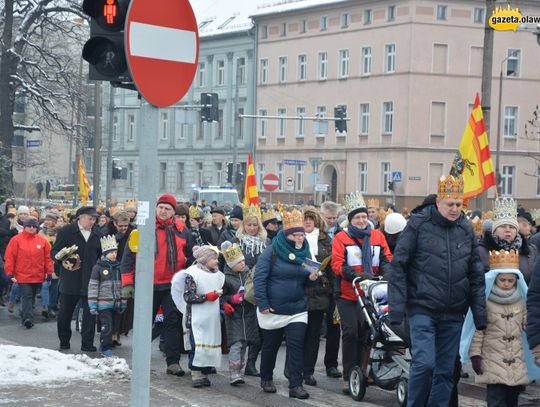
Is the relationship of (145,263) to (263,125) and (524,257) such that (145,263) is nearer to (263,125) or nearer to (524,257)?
(524,257)

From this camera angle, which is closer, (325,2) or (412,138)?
(412,138)

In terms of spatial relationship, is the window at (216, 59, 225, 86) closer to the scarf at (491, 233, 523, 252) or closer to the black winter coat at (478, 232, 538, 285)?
the black winter coat at (478, 232, 538, 285)

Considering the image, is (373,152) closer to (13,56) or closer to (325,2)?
(325,2)

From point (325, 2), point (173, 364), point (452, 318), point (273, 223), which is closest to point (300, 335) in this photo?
point (173, 364)

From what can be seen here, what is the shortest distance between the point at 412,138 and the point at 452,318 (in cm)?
5478

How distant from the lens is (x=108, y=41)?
619 centimetres

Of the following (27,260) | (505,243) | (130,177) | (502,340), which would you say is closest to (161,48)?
(502,340)

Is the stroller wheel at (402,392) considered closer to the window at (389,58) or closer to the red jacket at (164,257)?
the red jacket at (164,257)

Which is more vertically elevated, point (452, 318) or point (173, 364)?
point (452, 318)

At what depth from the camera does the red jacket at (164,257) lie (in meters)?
12.4

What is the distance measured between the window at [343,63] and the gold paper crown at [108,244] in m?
54.2

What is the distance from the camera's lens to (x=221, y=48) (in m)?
75.8

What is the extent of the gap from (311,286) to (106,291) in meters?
3.22

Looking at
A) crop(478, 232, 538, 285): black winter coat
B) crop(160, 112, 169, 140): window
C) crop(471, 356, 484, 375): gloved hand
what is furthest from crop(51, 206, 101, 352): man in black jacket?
crop(160, 112, 169, 140): window
